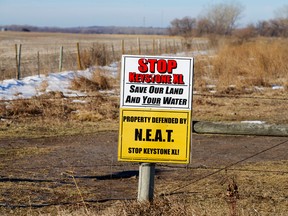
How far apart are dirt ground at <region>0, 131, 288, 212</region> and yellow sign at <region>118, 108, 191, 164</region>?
1.85 meters

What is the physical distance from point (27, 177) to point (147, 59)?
3.68 meters

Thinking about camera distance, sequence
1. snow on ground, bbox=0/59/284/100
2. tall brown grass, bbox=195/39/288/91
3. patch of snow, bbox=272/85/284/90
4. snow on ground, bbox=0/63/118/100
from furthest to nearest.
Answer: tall brown grass, bbox=195/39/288/91, patch of snow, bbox=272/85/284/90, snow on ground, bbox=0/59/284/100, snow on ground, bbox=0/63/118/100

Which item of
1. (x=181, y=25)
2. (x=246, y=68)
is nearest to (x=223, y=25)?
(x=181, y=25)

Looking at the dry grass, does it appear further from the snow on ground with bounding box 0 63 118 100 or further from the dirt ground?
the snow on ground with bounding box 0 63 118 100

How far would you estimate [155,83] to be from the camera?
6.15m

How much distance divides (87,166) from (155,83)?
4.23m

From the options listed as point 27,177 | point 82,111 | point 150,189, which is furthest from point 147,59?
point 82,111

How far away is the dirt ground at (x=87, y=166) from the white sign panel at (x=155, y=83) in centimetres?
201

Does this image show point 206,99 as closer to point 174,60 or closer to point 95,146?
point 95,146

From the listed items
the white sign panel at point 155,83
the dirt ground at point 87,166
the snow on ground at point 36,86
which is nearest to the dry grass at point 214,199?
the dirt ground at point 87,166

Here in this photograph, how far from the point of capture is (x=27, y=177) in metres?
9.16

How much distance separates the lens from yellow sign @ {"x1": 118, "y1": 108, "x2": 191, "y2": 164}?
20.0 ft

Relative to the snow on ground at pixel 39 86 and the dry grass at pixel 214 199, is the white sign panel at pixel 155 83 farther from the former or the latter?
the snow on ground at pixel 39 86

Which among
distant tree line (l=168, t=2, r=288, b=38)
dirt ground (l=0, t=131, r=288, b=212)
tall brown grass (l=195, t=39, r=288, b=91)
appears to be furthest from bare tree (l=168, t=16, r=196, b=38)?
dirt ground (l=0, t=131, r=288, b=212)
